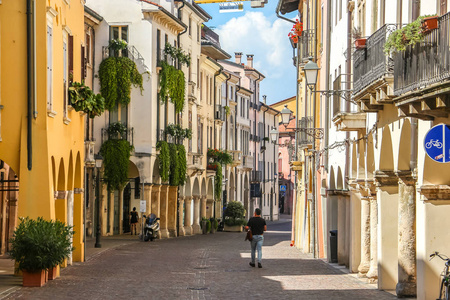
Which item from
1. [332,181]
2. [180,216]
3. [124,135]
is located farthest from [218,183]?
[332,181]

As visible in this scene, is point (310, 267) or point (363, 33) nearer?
point (363, 33)

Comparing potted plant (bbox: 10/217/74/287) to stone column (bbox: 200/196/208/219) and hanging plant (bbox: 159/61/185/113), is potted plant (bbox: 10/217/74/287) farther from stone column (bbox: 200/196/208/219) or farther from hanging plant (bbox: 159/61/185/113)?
stone column (bbox: 200/196/208/219)

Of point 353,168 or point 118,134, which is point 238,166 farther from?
point 353,168

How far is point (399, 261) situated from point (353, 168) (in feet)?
24.8

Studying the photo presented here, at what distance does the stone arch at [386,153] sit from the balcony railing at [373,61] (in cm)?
118

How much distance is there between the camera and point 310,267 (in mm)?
29859

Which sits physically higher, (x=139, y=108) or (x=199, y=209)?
(x=139, y=108)

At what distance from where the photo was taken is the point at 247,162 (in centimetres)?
8788

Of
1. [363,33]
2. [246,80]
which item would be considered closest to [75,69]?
[363,33]

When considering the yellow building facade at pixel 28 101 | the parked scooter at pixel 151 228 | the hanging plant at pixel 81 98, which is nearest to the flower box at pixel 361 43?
the yellow building facade at pixel 28 101

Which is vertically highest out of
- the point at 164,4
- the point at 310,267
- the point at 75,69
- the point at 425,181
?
the point at 164,4

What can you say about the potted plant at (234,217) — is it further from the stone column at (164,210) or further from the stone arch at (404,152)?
the stone arch at (404,152)

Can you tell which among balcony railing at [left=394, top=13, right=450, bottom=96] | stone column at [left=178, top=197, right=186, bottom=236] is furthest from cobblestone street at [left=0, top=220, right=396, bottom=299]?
stone column at [left=178, top=197, right=186, bottom=236]

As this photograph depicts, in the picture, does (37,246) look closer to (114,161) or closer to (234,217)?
(114,161)
